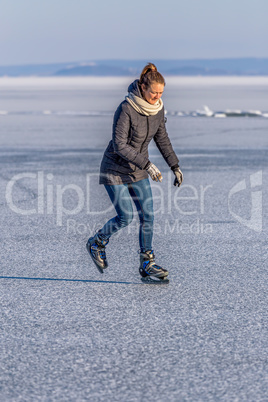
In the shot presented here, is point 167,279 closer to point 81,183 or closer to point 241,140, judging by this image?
point 81,183

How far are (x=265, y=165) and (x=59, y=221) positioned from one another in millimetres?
6210

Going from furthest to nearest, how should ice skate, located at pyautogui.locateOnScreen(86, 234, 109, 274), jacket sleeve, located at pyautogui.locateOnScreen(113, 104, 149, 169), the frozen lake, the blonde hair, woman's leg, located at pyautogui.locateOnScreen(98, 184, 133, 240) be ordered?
ice skate, located at pyautogui.locateOnScreen(86, 234, 109, 274) → woman's leg, located at pyautogui.locateOnScreen(98, 184, 133, 240) → jacket sleeve, located at pyautogui.locateOnScreen(113, 104, 149, 169) → the blonde hair → the frozen lake

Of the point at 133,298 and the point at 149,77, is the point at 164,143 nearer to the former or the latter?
the point at 149,77

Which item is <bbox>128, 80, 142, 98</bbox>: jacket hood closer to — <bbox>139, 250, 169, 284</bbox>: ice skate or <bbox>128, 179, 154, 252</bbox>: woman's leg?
<bbox>128, 179, 154, 252</bbox>: woman's leg

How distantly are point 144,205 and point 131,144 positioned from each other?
1.77 ft

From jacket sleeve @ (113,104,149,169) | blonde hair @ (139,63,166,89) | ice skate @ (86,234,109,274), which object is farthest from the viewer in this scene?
ice skate @ (86,234,109,274)

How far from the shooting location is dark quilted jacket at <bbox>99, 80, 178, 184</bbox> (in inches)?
214

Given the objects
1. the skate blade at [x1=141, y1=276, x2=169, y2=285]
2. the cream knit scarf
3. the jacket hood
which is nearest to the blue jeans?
the skate blade at [x1=141, y1=276, x2=169, y2=285]

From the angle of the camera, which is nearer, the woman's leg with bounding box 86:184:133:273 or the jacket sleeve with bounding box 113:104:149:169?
the jacket sleeve with bounding box 113:104:149:169

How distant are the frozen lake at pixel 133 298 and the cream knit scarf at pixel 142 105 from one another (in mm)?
1448

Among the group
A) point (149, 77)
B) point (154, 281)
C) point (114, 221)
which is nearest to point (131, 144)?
point (149, 77)

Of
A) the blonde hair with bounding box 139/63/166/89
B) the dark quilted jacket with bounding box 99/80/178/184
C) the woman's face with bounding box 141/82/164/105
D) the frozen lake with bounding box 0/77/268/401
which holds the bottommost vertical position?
the frozen lake with bounding box 0/77/268/401

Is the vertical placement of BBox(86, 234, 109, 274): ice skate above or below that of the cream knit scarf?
below

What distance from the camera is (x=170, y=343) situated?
173 inches
